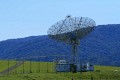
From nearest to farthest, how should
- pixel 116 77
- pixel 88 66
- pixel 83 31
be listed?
pixel 116 77
pixel 83 31
pixel 88 66

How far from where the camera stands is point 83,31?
4279 inches

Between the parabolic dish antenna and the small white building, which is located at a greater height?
the parabolic dish antenna

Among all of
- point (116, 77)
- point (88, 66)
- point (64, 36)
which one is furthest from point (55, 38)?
point (116, 77)

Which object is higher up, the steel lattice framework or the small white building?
the steel lattice framework

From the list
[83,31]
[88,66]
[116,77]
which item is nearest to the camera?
[116,77]

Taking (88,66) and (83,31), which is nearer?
(83,31)

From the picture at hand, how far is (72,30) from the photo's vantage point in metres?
109

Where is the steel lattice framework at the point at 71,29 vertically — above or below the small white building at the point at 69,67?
above

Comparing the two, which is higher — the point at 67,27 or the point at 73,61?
the point at 67,27

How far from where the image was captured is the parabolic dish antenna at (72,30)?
4277 inches

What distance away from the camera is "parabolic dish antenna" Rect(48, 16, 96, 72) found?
10862cm

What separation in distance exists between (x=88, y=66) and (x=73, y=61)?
511cm

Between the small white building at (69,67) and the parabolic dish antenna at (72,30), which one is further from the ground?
the parabolic dish antenna at (72,30)

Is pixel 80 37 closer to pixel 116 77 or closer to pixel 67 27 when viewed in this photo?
pixel 67 27
